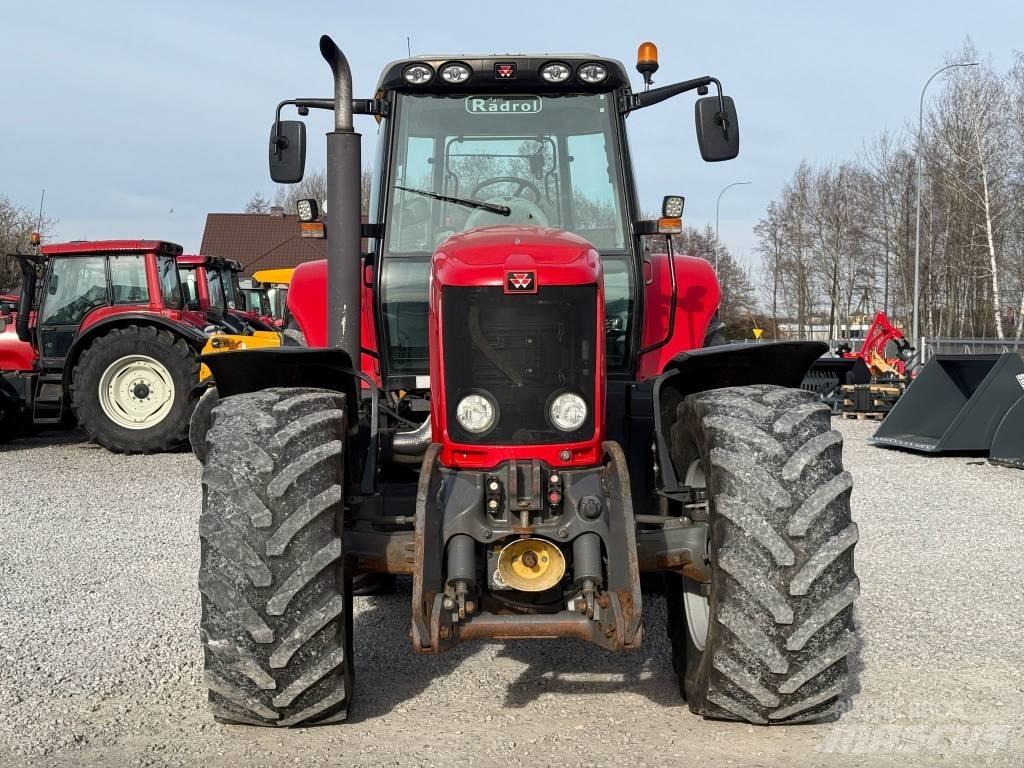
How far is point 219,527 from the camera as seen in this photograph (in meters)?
3.73

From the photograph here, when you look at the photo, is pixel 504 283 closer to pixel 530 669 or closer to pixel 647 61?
pixel 530 669

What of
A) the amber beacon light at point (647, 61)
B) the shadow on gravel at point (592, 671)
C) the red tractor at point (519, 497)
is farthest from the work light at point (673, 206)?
the shadow on gravel at point (592, 671)

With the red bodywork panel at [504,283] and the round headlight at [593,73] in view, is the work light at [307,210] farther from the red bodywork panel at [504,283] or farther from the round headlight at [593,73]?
the round headlight at [593,73]

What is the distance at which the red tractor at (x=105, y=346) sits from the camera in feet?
44.5

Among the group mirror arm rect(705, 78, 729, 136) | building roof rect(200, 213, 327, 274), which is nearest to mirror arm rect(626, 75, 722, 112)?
mirror arm rect(705, 78, 729, 136)

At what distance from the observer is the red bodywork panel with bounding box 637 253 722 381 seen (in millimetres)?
5426

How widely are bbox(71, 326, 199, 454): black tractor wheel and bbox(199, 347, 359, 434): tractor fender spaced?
9.35 metres

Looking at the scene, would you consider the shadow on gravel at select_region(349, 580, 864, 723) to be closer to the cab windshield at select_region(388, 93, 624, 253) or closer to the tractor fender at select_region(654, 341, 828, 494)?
→ the tractor fender at select_region(654, 341, 828, 494)

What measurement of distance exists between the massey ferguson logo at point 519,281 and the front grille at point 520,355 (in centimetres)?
7

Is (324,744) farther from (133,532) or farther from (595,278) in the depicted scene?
(133,532)

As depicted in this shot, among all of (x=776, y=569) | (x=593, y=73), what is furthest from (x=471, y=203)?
(x=776, y=569)

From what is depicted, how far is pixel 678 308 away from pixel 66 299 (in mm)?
11067

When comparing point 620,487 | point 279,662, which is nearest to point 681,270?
point 620,487

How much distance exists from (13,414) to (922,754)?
13409mm
